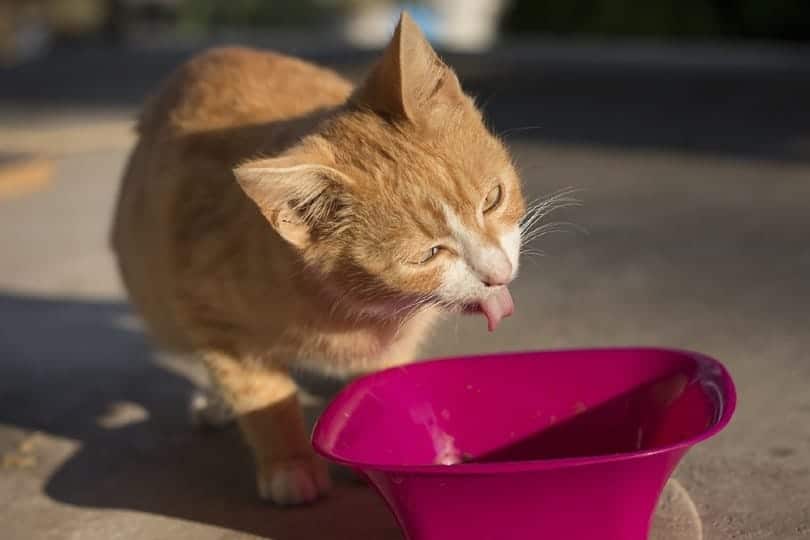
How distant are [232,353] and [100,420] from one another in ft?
2.12

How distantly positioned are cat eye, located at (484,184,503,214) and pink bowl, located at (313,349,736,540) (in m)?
0.33

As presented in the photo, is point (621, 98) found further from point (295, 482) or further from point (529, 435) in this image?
point (295, 482)

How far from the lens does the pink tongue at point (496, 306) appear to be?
1.84 m

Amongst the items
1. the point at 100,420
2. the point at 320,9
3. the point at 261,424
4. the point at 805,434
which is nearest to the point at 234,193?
the point at 261,424

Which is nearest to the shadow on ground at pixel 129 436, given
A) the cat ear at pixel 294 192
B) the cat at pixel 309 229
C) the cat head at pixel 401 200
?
the cat at pixel 309 229

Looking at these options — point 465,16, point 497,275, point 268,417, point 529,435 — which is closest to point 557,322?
point 529,435

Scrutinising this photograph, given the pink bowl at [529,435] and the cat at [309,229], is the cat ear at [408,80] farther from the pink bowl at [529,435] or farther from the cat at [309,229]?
the pink bowl at [529,435]

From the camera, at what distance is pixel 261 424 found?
2.13m

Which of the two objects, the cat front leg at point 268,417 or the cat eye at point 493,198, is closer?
the cat eye at point 493,198

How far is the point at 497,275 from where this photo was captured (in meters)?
1.79

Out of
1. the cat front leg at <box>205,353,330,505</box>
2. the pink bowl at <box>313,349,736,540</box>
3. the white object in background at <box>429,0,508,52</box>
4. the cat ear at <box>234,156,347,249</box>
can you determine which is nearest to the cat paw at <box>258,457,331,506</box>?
the cat front leg at <box>205,353,330,505</box>

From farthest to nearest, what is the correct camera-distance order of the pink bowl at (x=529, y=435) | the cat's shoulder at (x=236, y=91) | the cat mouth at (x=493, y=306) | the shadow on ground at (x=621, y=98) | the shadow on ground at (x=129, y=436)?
the shadow on ground at (x=621, y=98), the cat's shoulder at (x=236, y=91), the shadow on ground at (x=129, y=436), the cat mouth at (x=493, y=306), the pink bowl at (x=529, y=435)

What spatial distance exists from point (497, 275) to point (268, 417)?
63 centimetres

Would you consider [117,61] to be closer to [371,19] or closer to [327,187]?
[371,19]
